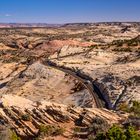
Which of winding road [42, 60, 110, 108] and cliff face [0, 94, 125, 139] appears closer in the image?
cliff face [0, 94, 125, 139]

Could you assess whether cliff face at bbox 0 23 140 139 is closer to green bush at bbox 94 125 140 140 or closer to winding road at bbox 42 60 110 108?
winding road at bbox 42 60 110 108

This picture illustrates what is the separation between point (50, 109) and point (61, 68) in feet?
120

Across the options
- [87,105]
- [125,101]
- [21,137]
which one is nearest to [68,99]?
[87,105]

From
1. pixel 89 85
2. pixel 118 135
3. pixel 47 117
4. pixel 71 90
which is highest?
pixel 118 135

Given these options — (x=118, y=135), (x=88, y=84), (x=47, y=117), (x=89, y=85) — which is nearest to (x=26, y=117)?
(x=47, y=117)

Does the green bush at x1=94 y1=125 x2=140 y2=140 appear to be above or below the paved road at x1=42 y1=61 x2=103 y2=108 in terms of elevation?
above

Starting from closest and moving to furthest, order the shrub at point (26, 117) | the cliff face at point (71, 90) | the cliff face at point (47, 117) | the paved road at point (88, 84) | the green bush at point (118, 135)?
the green bush at point (118, 135) < the cliff face at point (47, 117) < the cliff face at point (71, 90) < the shrub at point (26, 117) < the paved road at point (88, 84)

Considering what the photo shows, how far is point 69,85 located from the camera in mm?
58094

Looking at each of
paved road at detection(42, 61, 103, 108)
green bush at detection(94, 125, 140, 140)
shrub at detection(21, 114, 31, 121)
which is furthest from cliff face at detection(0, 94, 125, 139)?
paved road at detection(42, 61, 103, 108)

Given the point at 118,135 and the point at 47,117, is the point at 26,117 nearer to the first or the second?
the point at 47,117

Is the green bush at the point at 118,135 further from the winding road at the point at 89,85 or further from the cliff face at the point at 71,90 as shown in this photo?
the winding road at the point at 89,85

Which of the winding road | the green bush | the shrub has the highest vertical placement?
the green bush

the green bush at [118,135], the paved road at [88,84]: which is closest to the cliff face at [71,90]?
the paved road at [88,84]

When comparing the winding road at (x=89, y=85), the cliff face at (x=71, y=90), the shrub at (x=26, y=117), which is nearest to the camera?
the cliff face at (x=71, y=90)
